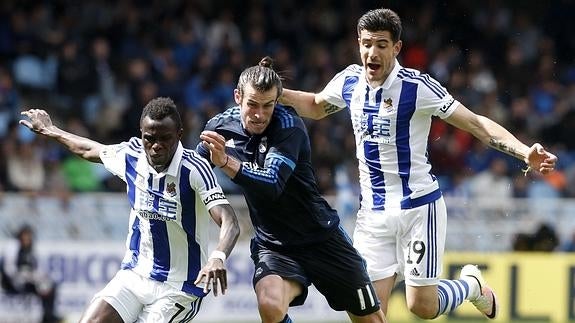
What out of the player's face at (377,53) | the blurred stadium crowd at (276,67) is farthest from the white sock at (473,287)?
the blurred stadium crowd at (276,67)

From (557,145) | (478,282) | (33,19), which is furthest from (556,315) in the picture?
(33,19)

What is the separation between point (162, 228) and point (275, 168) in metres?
0.81

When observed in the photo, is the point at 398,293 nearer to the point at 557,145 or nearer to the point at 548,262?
the point at 548,262

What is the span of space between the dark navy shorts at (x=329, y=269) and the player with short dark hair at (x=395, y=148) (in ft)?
1.69

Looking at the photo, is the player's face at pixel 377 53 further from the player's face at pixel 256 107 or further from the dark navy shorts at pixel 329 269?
the dark navy shorts at pixel 329 269

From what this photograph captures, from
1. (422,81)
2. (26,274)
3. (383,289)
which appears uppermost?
(422,81)

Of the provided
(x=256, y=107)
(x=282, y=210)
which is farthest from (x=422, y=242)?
(x=256, y=107)

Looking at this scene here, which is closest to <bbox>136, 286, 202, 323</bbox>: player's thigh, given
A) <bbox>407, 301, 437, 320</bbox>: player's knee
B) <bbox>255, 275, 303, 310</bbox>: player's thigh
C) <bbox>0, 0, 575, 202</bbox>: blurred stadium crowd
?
<bbox>255, 275, 303, 310</bbox>: player's thigh

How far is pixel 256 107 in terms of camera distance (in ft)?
24.9

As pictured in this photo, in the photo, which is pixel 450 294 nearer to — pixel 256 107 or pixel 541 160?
pixel 541 160

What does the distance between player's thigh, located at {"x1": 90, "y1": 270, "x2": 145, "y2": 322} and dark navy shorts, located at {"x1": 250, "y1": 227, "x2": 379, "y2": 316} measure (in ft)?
2.50

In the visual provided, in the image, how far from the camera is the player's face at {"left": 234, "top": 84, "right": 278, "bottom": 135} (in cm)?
755

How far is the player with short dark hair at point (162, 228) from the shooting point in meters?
7.60

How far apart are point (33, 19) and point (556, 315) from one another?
8360mm
